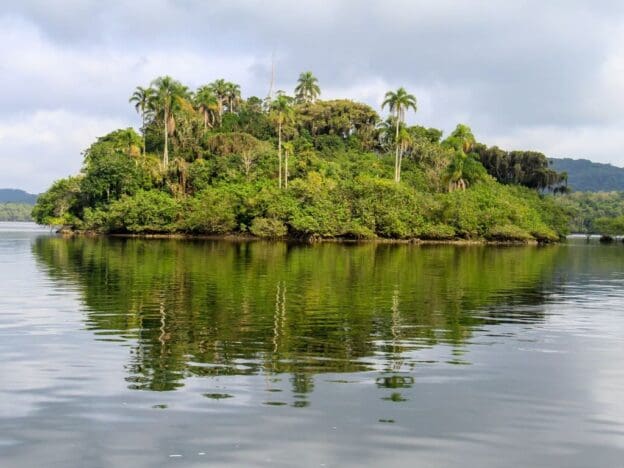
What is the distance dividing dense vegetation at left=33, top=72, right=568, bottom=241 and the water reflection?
5259 centimetres

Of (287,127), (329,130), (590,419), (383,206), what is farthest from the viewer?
(329,130)

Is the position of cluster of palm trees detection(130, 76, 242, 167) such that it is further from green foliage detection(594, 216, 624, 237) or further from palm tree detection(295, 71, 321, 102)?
green foliage detection(594, 216, 624, 237)

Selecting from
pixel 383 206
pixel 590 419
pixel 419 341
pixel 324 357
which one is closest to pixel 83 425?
pixel 324 357

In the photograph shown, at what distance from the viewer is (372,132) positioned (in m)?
141

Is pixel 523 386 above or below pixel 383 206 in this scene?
below

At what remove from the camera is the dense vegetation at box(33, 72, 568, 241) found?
100812 mm

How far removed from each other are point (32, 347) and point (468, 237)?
9525cm

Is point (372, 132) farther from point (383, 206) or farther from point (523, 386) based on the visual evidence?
point (523, 386)

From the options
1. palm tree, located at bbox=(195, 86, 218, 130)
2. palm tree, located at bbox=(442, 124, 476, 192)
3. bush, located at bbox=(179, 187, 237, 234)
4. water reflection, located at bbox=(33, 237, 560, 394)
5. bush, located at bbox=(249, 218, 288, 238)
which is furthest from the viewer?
palm tree, located at bbox=(195, 86, 218, 130)

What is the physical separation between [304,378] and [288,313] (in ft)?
32.6

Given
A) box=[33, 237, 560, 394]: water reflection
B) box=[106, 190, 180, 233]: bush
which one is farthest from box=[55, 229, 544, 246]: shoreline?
box=[33, 237, 560, 394]: water reflection

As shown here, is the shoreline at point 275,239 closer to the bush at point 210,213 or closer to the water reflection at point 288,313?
the bush at point 210,213

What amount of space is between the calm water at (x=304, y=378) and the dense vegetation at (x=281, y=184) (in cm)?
6911

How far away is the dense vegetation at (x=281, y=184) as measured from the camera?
3969 inches
